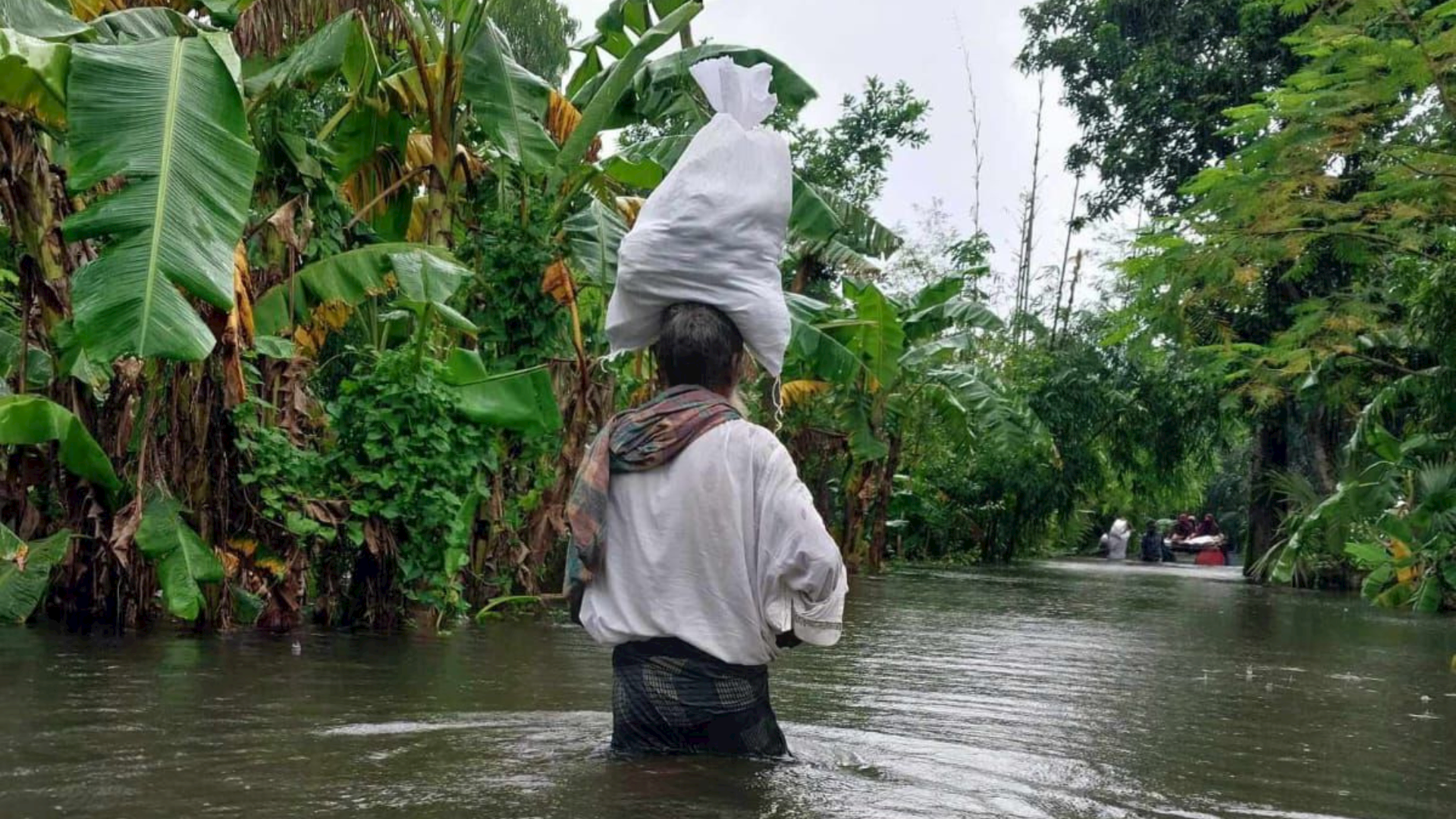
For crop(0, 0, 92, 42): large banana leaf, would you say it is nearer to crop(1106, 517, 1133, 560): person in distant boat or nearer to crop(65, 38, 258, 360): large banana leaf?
crop(65, 38, 258, 360): large banana leaf

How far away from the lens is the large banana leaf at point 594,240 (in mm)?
11172

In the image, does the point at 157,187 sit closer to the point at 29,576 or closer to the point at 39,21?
the point at 39,21

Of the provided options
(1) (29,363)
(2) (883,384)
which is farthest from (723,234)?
(2) (883,384)

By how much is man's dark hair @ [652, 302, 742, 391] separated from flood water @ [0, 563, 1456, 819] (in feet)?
3.29

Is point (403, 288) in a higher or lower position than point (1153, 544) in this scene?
higher

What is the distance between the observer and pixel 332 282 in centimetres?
994

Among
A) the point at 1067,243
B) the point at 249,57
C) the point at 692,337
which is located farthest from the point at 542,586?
the point at 1067,243

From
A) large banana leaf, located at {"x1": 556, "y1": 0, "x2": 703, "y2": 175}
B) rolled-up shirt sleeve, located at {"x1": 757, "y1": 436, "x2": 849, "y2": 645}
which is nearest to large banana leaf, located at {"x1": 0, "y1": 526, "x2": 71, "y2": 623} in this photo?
large banana leaf, located at {"x1": 556, "y1": 0, "x2": 703, "y2": 175}

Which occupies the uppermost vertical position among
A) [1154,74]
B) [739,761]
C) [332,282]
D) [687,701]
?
[1154,74]

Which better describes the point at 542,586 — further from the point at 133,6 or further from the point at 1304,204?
the point at 1304,204

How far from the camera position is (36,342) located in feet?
30.2

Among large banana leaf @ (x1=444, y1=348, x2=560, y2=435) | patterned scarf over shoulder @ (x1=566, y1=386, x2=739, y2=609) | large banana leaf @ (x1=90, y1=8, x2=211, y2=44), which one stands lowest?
patterned scarf over shoulder @ (x1=566, y1=386, x2=739, y2=609)

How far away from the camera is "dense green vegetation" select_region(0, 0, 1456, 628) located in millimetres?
7258

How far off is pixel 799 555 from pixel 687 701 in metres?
0.57
